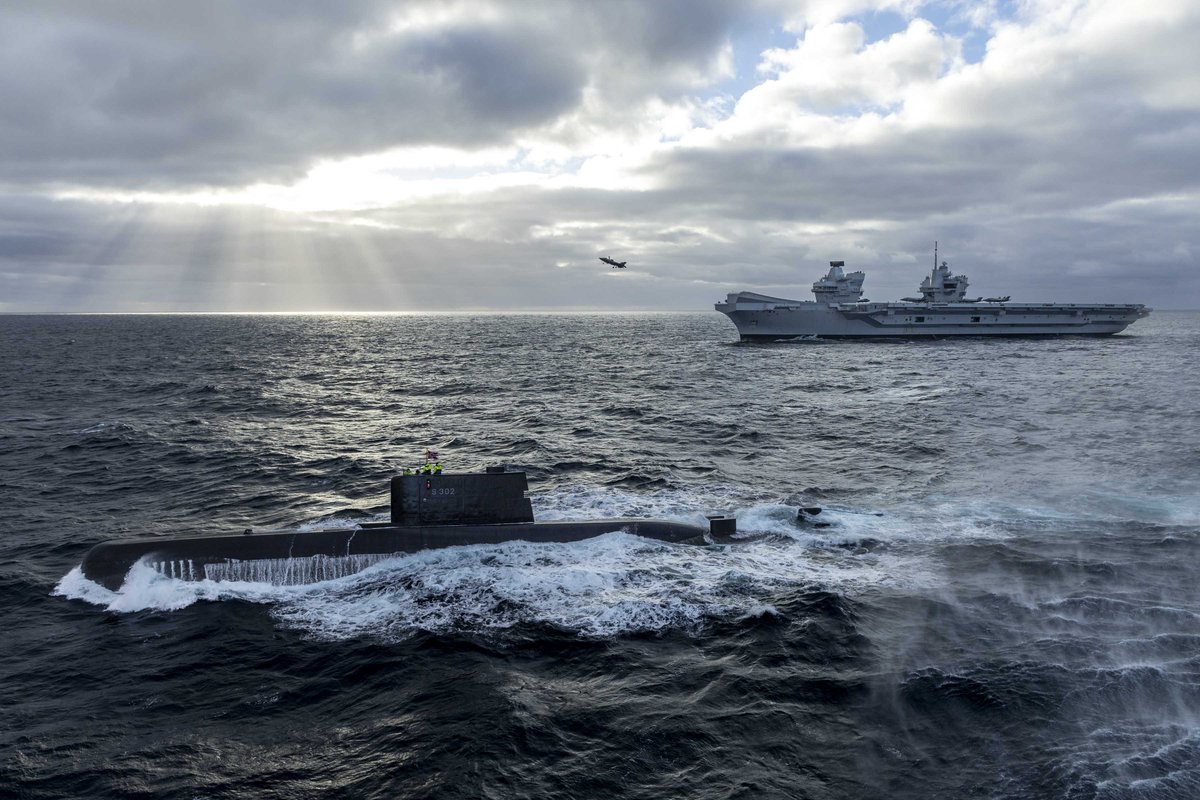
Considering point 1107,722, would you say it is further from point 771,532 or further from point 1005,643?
point 771,532

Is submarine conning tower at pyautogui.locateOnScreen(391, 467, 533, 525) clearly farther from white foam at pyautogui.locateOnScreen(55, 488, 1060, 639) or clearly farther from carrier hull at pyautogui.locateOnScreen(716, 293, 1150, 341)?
carrier hull at pyautogui.locateOnScreen(716, 293, 1150, 341)

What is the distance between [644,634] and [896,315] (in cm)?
11101

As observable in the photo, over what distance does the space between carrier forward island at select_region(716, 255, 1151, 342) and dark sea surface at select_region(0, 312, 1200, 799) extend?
8002 centimetres

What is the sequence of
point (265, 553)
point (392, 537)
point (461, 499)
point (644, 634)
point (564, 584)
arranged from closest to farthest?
1. point (644, 634)
2. point (564, 584)
3. point (265, 553)
4. point (392, 537)
5. point (461, 499)

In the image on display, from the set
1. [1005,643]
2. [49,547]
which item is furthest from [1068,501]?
[49,547]

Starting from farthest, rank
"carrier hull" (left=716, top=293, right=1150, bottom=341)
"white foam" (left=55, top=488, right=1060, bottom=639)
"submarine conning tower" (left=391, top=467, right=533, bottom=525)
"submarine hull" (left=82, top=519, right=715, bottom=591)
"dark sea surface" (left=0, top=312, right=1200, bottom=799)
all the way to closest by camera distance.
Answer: "carrier hull" (left=716, top=293, right=1150, bottom=341) < "submarine conning tower" (left=391, top=467, right=533, bottom=525) < "submarine hull" (left=82, top=519, right=715, bottom=591) < "white foam" (left=55, top=488, right=1060, bottom=639) < "dark sea surface" (left=0, top=312, right=1200, bottom=799)

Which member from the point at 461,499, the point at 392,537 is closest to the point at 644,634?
the point at 461,499

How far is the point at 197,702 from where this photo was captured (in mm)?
13414

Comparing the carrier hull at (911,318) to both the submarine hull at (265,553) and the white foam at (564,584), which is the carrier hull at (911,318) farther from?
the submarine hull at (265,553)

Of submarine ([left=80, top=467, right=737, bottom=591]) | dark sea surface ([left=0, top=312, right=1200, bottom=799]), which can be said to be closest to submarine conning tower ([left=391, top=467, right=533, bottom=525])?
submarine ([left=80, top=467, right=737, bottom=591])

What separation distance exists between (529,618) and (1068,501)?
20.6 metres

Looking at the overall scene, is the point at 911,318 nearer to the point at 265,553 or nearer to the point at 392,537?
the point at 392,537

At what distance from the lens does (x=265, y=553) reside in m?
19.1

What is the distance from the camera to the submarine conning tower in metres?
20.5
